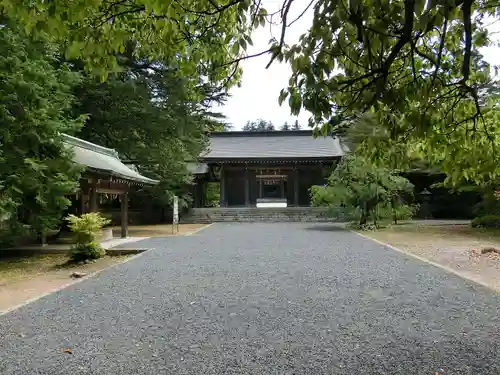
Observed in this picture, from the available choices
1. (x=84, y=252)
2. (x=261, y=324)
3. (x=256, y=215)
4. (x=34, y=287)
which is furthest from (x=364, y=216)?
(x=261, y=324)

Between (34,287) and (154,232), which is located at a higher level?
(154,232)

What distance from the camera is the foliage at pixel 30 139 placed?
881 cm

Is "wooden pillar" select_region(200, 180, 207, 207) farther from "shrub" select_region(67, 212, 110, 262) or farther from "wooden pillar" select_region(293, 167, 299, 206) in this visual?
"shrub" select_region(67, 212, 110, 262)

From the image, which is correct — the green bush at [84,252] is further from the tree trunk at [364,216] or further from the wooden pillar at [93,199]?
the tree trunk at [364,216]

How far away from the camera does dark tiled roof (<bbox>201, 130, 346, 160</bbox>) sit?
26.0 meters

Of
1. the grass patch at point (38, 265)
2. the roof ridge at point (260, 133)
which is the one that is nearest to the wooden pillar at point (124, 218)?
the grass patch at point (38, 265)

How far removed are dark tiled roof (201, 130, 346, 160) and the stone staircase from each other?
129 inches

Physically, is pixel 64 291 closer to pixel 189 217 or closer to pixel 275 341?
pixel 275 341

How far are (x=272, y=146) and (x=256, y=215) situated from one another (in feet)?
21.2

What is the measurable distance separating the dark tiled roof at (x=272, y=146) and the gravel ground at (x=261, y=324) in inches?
732

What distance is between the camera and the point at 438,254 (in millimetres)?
9680

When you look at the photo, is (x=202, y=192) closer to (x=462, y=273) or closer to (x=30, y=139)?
(x=30, y=139)

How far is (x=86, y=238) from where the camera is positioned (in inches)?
375

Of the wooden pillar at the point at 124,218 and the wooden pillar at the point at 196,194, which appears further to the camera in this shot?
the wooden pillar at the point at 196,194
